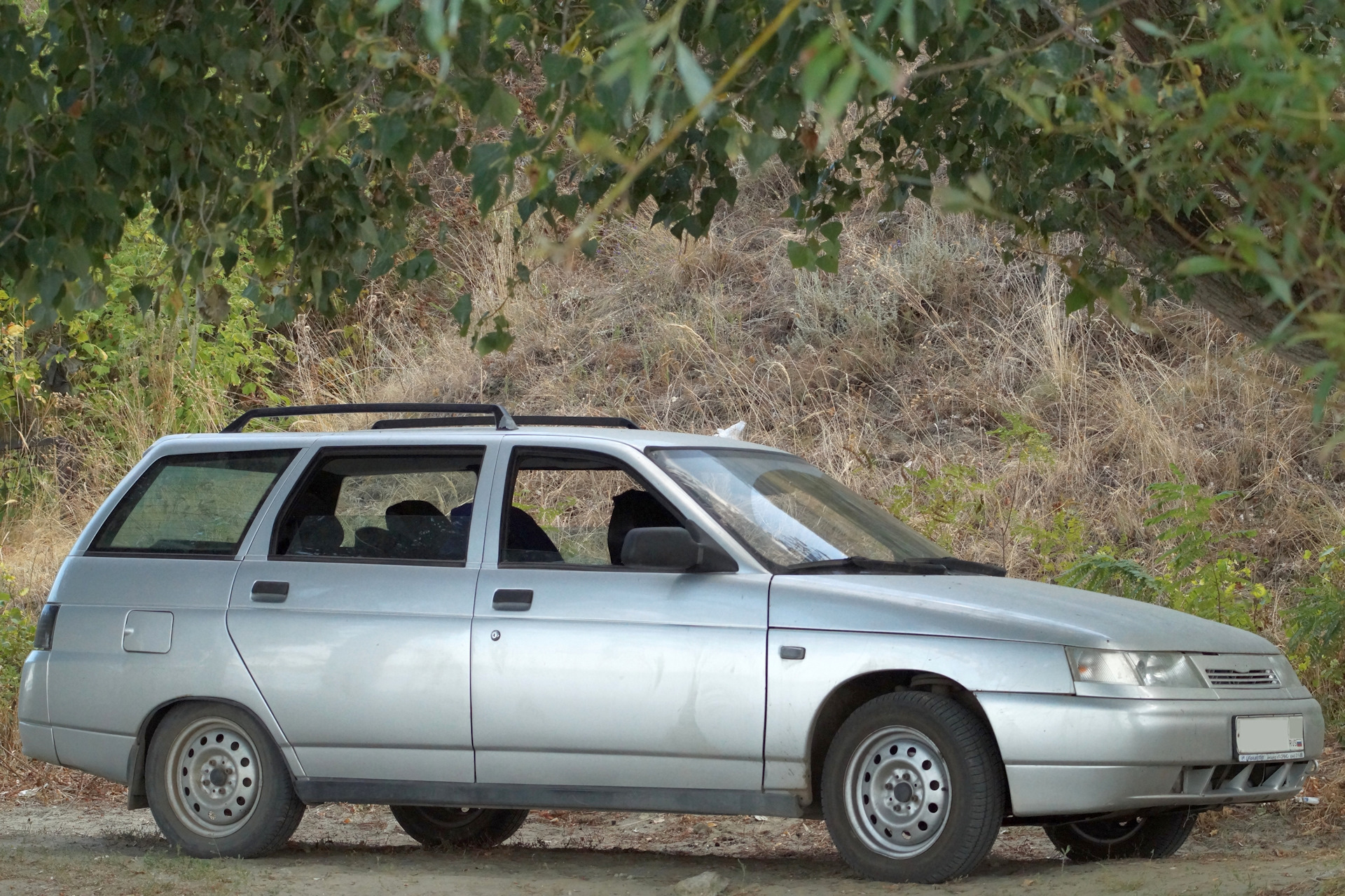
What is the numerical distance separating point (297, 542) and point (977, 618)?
289 cm

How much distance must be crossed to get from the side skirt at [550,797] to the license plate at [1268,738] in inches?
64.5

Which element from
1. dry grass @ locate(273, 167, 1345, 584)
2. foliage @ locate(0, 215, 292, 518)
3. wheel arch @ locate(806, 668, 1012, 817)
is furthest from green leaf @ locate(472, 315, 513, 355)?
foliage @ locate(0, 215, 292, 518)

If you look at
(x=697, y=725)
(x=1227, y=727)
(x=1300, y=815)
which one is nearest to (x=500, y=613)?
(x=697, y=725)

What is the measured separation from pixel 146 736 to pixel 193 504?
3.33 feet

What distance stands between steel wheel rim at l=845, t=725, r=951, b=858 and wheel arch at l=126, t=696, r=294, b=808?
2.36 meters

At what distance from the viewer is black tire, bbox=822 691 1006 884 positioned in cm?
581

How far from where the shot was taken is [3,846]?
7617 millimetres

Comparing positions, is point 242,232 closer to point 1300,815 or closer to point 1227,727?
point 1227,727

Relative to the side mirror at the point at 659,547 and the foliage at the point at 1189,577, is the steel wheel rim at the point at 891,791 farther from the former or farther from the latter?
the foliage at the point at 1189,577

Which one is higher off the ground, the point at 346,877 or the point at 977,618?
the point at 977,618

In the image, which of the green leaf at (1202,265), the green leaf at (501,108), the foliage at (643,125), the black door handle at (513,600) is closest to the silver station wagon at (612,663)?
the black door handle at (513,600)

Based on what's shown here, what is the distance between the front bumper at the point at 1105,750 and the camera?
5.66 meters

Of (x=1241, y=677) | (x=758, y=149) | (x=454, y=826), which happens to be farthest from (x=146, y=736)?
(x=758, y=149)

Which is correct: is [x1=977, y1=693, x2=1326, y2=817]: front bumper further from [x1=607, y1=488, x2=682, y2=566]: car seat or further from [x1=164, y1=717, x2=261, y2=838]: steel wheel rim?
[x1=164, y1=717, x2=261, y2=838]: steel wheel rim
